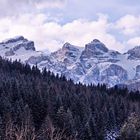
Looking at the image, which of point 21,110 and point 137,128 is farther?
point 137,128

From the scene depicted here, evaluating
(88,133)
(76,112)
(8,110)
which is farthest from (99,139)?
(8,110)

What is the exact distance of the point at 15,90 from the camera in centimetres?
12925

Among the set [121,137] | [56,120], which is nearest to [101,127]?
[121,137]

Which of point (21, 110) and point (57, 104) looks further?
point (57, 104)

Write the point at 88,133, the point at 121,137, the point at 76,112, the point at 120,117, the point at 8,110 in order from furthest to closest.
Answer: the point at 120,117, the point at 76,112, the point at 121,137, the point at 88,133, the point at 8,110

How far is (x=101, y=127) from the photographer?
12475 centimetres

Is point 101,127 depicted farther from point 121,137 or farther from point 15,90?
point 15,90

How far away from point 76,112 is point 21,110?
86.0 feet

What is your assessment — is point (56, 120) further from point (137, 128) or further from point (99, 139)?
point (137, 128)

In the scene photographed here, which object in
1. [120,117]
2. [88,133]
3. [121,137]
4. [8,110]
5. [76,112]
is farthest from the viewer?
[120,117]

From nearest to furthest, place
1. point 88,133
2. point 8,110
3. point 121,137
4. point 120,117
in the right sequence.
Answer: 1. point 8,110
2. point 88,133
3. point 121,137
4. point 120,117

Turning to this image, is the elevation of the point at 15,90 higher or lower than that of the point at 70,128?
higher

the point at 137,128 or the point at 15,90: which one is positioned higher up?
the point at 15,90

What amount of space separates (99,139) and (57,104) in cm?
1575
